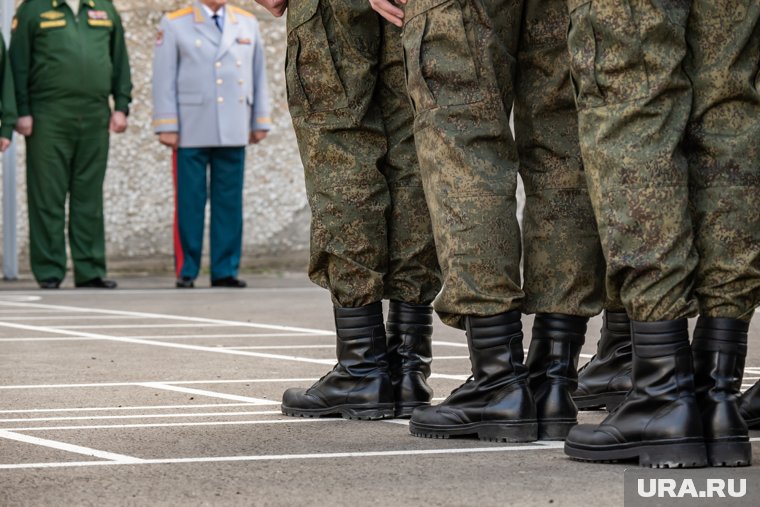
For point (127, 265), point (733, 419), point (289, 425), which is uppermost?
point (733, 419)

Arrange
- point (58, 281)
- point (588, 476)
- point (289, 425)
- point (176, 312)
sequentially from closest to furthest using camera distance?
→ point (588, 476) < point (289, 425) < point (176, 312) < point (58, 281)

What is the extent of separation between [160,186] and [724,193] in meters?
7.54

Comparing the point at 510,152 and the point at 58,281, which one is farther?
the point at 58,281

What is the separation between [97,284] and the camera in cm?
877

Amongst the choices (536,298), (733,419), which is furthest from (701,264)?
(536,298)

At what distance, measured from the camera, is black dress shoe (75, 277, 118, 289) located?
8707mm

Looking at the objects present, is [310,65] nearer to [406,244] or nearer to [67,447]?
[406,244]

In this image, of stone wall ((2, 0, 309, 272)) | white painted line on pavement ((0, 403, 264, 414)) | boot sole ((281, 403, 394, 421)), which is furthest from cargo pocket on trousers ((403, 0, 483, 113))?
stone wall ((2, 0, 309, 272))

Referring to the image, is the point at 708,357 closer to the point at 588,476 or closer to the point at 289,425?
the point at 588,476

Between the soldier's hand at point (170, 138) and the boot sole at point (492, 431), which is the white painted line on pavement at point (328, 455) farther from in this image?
the soldier's hand at point (170, 138)

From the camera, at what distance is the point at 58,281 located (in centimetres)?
872

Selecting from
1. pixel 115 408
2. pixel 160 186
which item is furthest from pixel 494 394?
pixel 160 186

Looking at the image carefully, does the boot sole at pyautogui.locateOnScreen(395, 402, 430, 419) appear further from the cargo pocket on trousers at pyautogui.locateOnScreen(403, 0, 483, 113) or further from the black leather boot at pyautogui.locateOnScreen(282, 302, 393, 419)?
the cargo pocket on trousers at pyautogui.locateOnScreen(403, 0, 483, 113)

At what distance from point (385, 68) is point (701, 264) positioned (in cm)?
102
